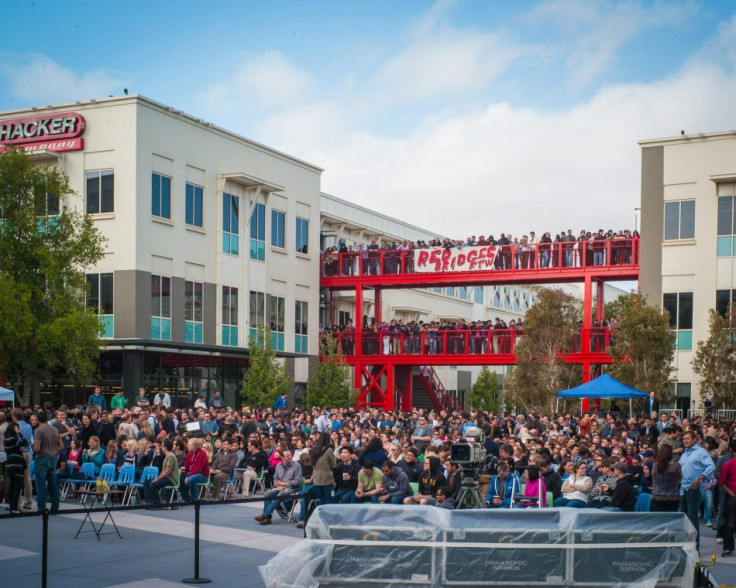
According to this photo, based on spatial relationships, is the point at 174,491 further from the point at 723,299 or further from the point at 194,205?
the point at 723,299

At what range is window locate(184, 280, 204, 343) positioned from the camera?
38.5 meters

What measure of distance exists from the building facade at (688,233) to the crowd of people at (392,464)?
39.1 feet

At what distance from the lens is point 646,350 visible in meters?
33.6

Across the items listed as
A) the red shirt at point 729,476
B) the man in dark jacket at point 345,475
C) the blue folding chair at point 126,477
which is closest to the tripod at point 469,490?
the red shirt at point 729,476

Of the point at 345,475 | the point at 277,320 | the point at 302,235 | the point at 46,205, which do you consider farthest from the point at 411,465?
the point at 302,235

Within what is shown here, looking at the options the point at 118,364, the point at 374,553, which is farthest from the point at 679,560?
the point at 118,364

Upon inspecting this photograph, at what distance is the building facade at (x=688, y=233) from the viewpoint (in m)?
36.9

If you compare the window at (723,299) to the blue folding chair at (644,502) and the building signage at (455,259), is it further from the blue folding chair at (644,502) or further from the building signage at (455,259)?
the blue folding chair at (644,502)

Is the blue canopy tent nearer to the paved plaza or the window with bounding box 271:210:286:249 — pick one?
the paved plaza

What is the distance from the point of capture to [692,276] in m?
37.4

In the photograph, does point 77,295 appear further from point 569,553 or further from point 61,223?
point 569,553

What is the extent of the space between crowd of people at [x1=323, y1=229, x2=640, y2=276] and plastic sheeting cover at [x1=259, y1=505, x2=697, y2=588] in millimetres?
30072

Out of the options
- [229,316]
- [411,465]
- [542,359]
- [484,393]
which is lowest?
[484,393]

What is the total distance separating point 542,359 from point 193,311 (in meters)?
13.9
